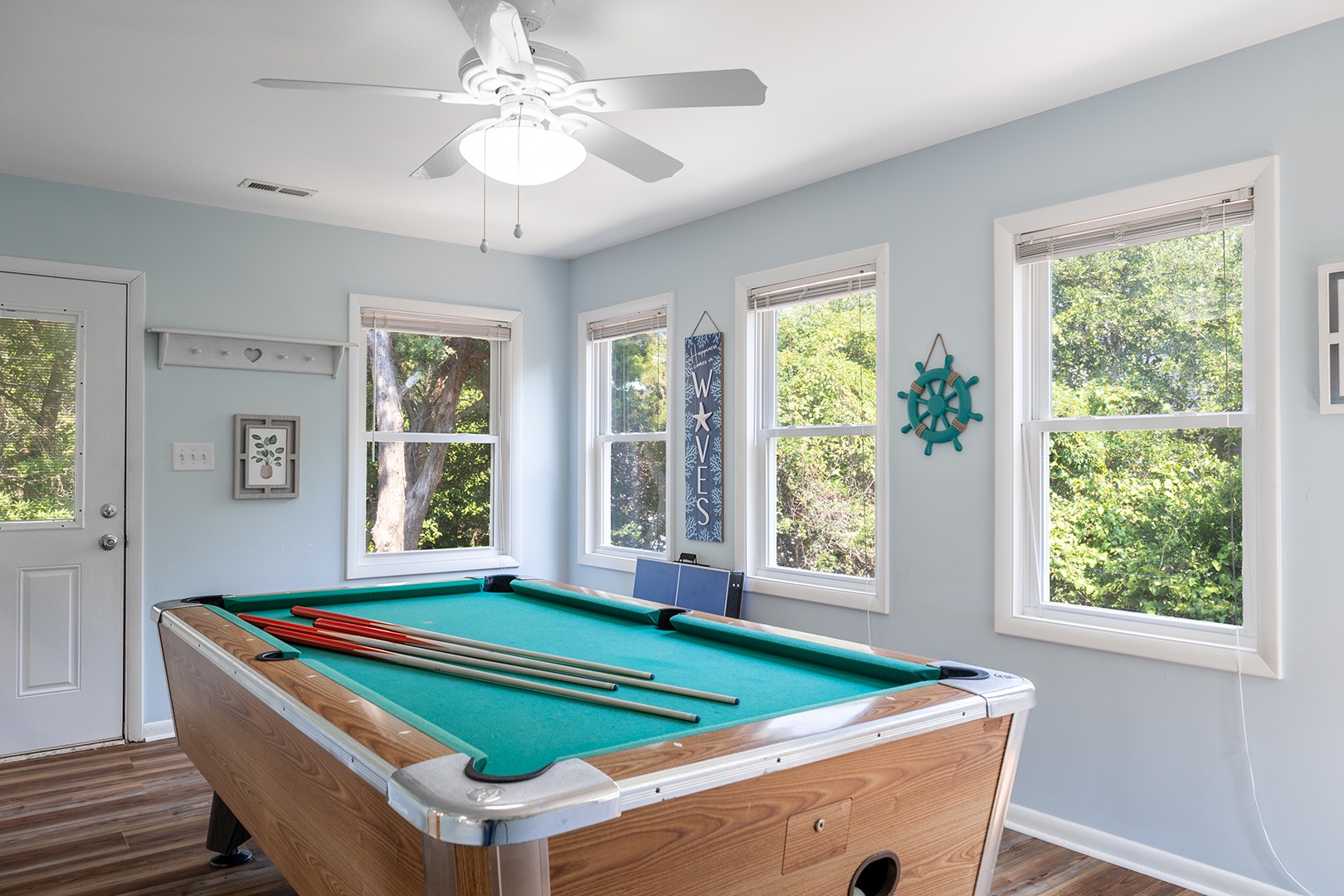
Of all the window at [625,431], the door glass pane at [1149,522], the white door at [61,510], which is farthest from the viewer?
the window at [625,431]

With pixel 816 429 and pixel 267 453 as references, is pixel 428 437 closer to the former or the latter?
pixel 267 453

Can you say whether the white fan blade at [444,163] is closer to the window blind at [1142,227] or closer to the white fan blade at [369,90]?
the white fan blade at [369,90]

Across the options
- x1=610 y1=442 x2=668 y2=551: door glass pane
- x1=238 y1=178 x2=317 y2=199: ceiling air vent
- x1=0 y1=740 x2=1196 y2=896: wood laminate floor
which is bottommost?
x1=0 y1=740 x2=1196 y2=896: wood laminate floor

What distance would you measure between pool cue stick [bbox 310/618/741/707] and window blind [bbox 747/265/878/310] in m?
2.16

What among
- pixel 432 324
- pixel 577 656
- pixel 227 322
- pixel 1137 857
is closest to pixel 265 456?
pixel 227 322

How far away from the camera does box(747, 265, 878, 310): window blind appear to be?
11.6 ft

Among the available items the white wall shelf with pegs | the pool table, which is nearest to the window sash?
the pool table

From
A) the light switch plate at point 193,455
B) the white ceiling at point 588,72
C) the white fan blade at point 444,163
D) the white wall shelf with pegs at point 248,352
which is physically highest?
the white ceiling at point 588,72

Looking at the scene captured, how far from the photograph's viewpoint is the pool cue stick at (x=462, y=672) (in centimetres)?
156

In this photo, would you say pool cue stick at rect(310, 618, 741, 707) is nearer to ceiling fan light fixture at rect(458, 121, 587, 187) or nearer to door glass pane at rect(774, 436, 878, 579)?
ceiling fan light fixture at rect(458, 121, 587, 187)

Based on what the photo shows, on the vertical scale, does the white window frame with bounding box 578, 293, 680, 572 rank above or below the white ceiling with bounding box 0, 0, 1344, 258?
below

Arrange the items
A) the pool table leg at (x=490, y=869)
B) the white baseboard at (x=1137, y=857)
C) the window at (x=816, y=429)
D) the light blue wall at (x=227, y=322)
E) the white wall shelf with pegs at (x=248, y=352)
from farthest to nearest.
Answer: the white wall shelf with pegs at (x=248, y=352) < the light blue wall at (x=227, y=322) < the window at (x=816, y=429) < the white baseboard at (x=1137, y=857) < the pool table leg at (x=490, y=869)

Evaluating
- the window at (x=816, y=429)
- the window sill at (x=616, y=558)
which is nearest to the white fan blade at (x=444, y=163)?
the window at (x=816, y=429)

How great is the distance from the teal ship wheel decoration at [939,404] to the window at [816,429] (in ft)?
0.58
